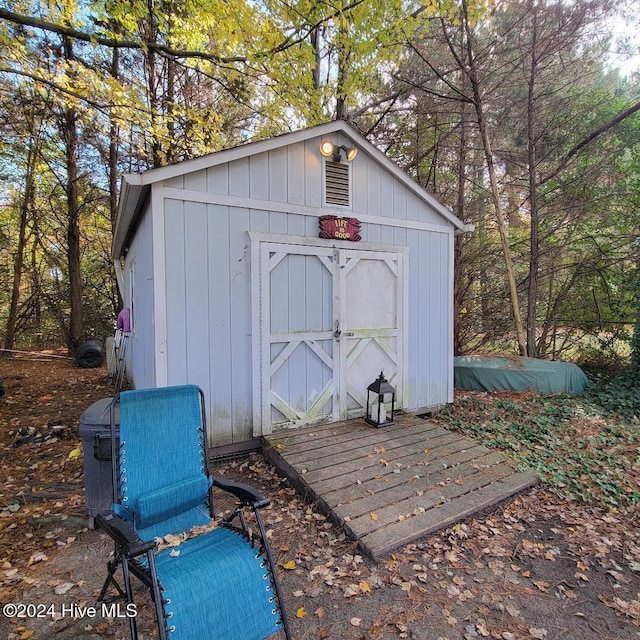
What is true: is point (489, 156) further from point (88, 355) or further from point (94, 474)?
point (88, 355)

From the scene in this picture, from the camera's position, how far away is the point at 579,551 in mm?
2418

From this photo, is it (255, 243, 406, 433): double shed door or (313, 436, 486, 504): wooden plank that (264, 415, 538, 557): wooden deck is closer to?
(313, 436, 486, 504): wooden plank

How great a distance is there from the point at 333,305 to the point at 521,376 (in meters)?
3.86

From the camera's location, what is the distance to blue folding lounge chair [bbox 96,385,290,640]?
150 centimetres

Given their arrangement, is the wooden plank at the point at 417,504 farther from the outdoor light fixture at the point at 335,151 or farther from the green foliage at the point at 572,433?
the outdoor light fixture at the point at 335,151

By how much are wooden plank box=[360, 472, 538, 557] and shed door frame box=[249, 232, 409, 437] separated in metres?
1.72

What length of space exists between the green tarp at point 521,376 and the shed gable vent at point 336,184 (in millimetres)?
3957

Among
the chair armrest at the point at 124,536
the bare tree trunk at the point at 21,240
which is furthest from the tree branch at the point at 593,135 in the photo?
the bare tree trunk at the point at 21,240

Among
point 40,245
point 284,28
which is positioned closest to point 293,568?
point 284,28

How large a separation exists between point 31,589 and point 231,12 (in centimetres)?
707

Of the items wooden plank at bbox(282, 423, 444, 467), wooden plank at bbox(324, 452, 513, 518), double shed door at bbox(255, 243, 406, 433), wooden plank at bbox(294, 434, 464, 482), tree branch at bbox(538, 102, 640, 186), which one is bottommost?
wooden plank at bbox(324, 452, 513, 518)

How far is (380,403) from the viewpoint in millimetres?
4102

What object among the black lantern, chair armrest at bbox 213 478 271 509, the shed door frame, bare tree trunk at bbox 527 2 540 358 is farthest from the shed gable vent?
bare tree trunk at bbox 527 2 540 358

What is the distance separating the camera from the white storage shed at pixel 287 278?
11.1 ft
